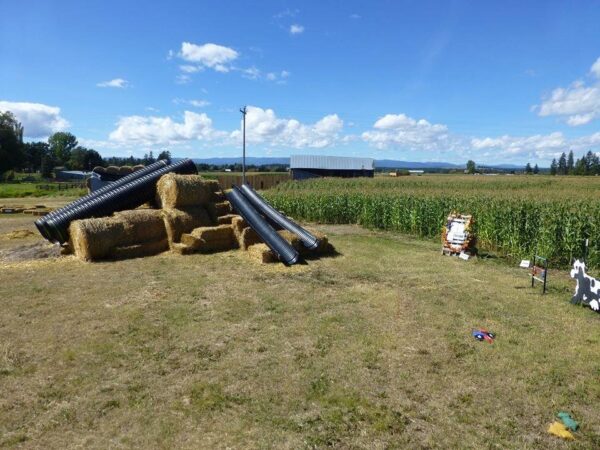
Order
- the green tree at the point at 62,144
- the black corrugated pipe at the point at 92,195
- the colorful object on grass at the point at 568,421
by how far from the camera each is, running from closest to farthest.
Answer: the colorful object on grass at the point at 568,421, the black corrugated pipe at the point at 92,195, the green tree at the point at 62,144

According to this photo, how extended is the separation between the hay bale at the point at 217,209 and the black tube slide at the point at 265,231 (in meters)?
0.49

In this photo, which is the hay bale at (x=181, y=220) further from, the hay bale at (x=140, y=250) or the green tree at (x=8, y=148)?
the green tree at (x=8, y=148)

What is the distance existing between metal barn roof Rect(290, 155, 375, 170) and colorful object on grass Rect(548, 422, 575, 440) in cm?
6033

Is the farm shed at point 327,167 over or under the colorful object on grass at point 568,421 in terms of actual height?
over

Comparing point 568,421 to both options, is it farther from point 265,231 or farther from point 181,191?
point 181,191

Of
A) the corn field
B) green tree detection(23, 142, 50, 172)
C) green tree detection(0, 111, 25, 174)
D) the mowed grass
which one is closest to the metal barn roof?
the corn field

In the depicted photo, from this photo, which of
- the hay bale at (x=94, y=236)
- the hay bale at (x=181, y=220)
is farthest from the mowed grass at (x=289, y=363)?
the hay bale at (x=181, y=220)

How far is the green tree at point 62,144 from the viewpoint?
4815 inches

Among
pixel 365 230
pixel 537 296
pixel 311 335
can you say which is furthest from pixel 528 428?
pixel 365 230

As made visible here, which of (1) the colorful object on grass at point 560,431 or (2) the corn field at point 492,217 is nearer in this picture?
(1) the colorful object on grass at point 560,431

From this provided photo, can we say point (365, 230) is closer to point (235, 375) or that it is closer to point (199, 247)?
point (199, 247)

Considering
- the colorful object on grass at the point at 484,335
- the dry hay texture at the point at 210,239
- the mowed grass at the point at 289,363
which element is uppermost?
the dry hay texture at the point at 210,239

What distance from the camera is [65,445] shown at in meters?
4.16

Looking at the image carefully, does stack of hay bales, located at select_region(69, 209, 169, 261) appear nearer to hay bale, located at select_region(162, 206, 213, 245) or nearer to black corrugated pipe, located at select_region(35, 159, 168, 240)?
hay bale, located at select_region(162, 206, 213, 245)
